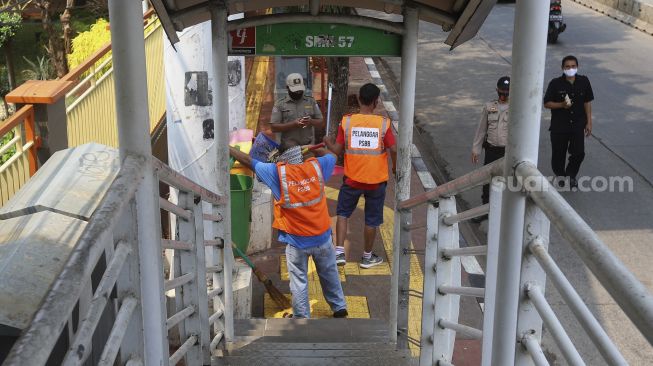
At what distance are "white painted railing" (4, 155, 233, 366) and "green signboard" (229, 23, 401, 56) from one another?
3.94ft

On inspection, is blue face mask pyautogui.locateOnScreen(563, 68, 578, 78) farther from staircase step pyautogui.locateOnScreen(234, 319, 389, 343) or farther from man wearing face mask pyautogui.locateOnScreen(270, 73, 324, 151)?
staircase step pyautogui.locateOnScreen(234, 319, 389, 343)

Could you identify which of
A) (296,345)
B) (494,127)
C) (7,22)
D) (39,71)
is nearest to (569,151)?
(494,127)

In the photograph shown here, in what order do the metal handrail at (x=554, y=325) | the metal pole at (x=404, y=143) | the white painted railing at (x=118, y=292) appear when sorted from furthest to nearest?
the metal pole at (x=404, y=143) → the metal handrail at (x=554, y=325) → the white painted railing at (x=118, y=292)

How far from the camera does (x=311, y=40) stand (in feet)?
17.0

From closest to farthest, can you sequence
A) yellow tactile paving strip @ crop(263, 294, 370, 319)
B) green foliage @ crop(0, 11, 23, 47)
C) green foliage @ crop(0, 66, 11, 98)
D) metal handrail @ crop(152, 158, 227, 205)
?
metal handrail @ crop(152, 158, 227, 205), yellow tactile paving strip @ crop(263, 294, 370, 319), green foliage @ crop(0, 11, 23, 47), green foliage @ crop(0, 66, 11, 98)

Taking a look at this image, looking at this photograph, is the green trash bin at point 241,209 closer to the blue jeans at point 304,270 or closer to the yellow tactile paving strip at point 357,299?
the yellow tactile paving strip at point 357,299

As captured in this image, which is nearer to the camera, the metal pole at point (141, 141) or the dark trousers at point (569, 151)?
the metal pole at point (141, 141)

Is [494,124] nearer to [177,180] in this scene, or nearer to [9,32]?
[177,180]

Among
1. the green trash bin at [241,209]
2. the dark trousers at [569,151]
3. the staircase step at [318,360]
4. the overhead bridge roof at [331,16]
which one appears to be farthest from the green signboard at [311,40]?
the dark trousers at [569,151]

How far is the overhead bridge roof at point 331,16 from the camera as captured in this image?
15.6ft

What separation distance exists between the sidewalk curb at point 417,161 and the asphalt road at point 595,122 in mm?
355

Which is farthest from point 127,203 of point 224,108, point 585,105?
point 585,105

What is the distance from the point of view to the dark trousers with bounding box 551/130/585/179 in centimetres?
929

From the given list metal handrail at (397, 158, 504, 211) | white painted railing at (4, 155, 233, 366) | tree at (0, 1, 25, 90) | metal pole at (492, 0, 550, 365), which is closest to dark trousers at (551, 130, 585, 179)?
metal handrail at (397, 158, 504, 211)
